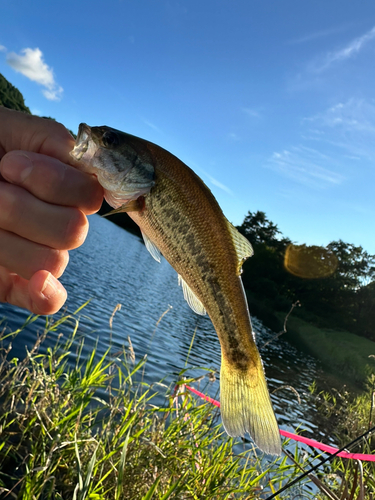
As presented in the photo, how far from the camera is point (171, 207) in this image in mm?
2004

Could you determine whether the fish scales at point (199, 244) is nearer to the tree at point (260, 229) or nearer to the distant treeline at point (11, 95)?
the tree at point (260, 229)

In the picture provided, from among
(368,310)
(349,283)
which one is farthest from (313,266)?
(368,310)

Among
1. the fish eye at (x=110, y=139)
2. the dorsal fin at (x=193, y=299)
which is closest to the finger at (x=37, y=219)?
the fish eye at (x=110, y=139)

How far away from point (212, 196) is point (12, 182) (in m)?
1.07

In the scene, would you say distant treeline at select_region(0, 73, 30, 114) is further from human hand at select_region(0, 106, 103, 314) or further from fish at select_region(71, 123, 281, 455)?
fish at select_region(71, 123, 281, 455)

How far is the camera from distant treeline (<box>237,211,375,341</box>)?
221ft

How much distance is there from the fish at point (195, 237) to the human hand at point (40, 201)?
125 mm

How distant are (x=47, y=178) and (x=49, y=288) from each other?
0.59 metres

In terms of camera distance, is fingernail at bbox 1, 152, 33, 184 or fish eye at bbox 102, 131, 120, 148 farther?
fish eye at bbox 102, 131, 120, 148

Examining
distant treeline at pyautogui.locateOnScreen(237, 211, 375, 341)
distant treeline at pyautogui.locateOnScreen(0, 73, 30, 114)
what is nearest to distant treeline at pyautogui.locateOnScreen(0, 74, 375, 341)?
distant treeline at pyautogui.locateOnScreen(237, 211, 375, 341)

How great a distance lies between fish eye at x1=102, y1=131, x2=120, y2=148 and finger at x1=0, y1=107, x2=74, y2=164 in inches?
8.1

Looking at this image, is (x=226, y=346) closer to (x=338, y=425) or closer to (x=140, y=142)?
(x=140, y=142)

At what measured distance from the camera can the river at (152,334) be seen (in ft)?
53.3

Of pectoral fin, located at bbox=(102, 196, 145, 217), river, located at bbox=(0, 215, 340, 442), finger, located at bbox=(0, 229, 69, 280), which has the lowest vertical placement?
river, located at bbox=(0, 215, 340, 442)
